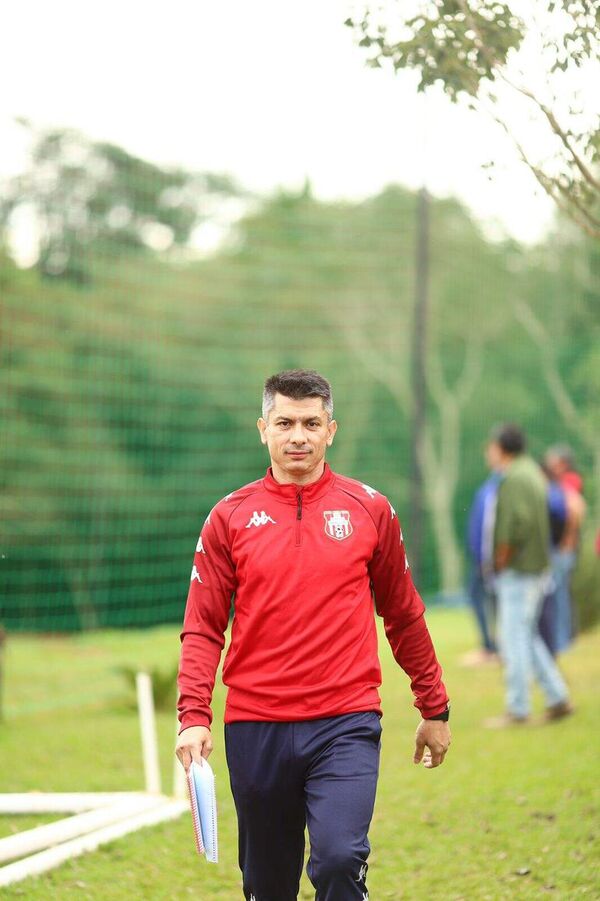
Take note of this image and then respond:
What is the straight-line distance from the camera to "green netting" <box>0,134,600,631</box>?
13828 millimetres

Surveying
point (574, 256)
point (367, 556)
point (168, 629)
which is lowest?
point (168, 629)

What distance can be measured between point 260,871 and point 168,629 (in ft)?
32.4

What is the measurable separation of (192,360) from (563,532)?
337 inches

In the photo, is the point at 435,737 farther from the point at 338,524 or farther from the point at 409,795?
the point at 409,795

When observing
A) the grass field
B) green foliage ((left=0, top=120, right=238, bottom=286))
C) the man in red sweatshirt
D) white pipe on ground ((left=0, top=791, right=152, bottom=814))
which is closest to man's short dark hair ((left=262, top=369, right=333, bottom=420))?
the man in red sweatshirt

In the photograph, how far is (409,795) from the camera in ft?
22.0

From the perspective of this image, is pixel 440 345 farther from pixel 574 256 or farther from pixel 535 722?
pixel 535 722

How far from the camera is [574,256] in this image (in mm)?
14281

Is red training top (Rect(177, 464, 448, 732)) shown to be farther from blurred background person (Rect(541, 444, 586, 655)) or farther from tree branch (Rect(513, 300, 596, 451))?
tree branch (Rect(513, 300, 596, 451))

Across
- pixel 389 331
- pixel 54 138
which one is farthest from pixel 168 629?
pixel 389 331

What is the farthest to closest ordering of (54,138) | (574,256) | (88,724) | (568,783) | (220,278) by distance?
(220,278)
(574,256)
(54,138)
(88,724)
(568,783)

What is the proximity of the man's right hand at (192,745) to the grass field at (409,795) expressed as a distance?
1728 millimetres

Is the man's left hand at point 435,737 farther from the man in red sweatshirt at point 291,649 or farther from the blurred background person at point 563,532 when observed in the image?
the blurred background person at point 563,532

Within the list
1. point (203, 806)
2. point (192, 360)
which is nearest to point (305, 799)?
point (203, 806)
